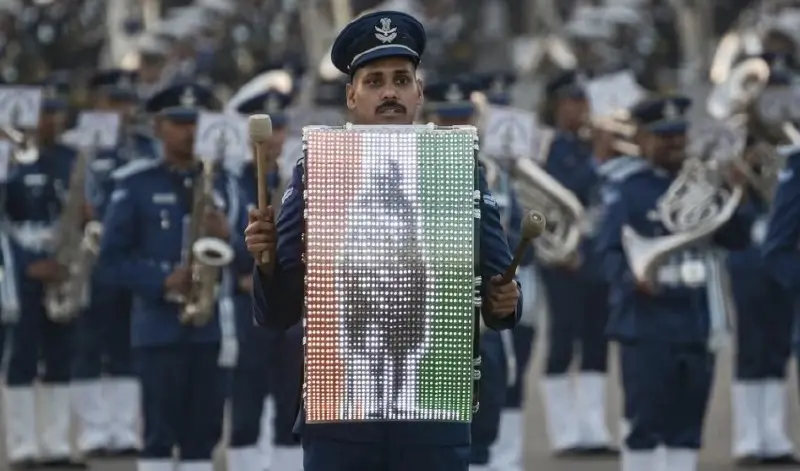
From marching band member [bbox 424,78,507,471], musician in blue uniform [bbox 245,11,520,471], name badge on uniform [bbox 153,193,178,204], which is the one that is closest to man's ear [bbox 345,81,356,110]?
musician in blue uniform [bbox 245,11,520,471]

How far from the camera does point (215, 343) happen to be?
1169cm

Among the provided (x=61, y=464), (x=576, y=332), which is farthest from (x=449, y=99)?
(x=61, y=464)

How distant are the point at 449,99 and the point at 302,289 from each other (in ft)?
16.7

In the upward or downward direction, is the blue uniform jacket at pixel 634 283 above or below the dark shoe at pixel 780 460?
above

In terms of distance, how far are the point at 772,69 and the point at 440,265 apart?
26.5ft

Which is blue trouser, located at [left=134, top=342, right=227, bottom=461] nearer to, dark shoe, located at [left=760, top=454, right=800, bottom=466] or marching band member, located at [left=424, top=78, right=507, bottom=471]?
marching band member, located at [left=424, top=78, right=507, bottom=471]

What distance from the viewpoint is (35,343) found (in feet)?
46.9

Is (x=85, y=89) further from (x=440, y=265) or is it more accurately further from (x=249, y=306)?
(x=440, y=265)

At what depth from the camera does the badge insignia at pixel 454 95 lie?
41.1 ft

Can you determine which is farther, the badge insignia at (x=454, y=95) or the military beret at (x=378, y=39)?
the badge insignia at (x=454, y=95)

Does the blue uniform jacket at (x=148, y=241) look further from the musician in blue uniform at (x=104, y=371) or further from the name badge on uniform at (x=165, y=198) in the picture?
the musician in blue uniform at (x=104, y=371)

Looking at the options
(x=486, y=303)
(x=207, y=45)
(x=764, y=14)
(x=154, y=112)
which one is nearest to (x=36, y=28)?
(x=207, y=45)

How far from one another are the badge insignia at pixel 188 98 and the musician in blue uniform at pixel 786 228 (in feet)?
9.49

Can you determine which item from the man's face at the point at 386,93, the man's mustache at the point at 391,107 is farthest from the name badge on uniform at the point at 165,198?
the man's mustache at the point at 391,107
